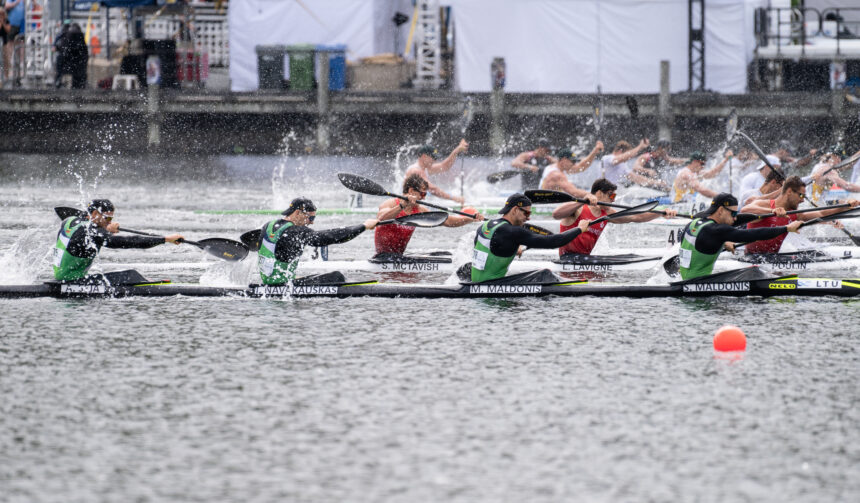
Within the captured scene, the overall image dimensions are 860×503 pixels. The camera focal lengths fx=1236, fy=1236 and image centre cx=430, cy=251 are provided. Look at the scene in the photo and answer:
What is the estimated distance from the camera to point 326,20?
3484 cm

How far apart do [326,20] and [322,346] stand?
2461 centimetres

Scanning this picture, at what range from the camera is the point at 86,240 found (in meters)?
13.3

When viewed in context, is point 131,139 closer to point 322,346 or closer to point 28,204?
point 28,204

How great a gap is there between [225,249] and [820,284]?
665cm

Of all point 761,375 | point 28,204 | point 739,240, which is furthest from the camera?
point 28,204

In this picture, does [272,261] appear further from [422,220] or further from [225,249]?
[422,220]

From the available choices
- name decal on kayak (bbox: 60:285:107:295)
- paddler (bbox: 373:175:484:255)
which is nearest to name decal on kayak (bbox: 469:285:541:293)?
paddler (bbox: 373:175:484:255)

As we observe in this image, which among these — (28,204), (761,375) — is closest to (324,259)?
(761,375)

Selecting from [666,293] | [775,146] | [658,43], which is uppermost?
[658,43]

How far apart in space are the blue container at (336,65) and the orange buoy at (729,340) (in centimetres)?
2417

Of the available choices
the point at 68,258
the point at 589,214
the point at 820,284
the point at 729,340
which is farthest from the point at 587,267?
the point at 68,258

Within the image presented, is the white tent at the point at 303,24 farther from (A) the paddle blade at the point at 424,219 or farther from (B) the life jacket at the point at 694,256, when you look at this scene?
(B) the life jacket at the point at 694,256

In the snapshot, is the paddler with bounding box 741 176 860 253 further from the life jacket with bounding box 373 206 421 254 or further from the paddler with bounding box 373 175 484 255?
the life jacket with bounding box 373 206 421 254

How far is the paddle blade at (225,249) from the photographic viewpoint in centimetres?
1409
